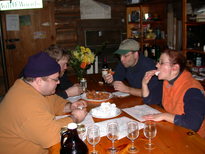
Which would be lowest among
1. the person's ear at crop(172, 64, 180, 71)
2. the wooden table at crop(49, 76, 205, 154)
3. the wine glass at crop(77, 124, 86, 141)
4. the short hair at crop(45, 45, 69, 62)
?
the wooden table at crop(49, 76, 205, 154)

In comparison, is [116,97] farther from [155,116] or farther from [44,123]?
[44,123]

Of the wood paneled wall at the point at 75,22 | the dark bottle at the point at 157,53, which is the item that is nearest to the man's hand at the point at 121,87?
the dark bottle at the point at 157,53

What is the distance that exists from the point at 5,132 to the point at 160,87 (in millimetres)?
1529

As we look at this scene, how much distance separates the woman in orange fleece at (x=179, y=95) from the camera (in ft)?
5.49

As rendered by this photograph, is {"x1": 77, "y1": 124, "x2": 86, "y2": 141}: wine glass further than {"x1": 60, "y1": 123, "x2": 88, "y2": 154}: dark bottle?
Yes

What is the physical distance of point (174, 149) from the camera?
135 cm

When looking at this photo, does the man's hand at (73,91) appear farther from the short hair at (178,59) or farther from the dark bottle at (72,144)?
the dark bottle at (72,144)

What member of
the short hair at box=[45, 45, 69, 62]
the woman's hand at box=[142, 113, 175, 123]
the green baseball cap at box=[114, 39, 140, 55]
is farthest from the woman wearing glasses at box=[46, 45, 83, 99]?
A: the woman's hand at box=[142, 113, 175, 123]

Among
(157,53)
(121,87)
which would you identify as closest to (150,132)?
(121,87)

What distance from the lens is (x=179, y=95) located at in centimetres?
191

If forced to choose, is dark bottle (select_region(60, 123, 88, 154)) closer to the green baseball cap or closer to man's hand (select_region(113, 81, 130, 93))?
man's hand (select_region(113, 81, 130, 93))

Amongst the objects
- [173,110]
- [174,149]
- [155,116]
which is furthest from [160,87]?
[174,149]

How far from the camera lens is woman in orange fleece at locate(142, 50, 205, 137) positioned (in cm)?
167

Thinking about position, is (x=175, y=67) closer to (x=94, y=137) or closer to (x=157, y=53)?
(x=94, y=137)
